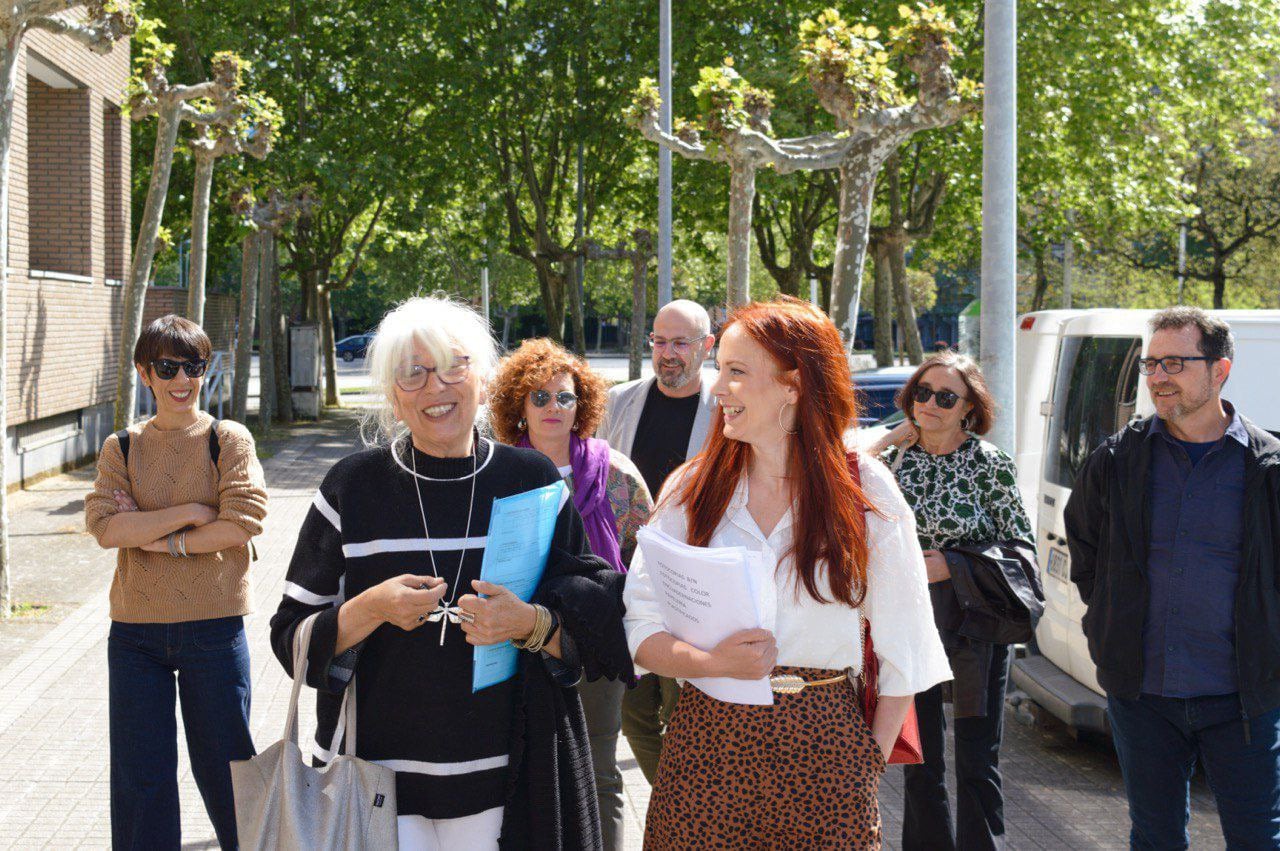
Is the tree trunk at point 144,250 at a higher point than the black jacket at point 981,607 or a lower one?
higher

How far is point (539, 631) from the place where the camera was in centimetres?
284

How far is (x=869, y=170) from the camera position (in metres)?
14.2

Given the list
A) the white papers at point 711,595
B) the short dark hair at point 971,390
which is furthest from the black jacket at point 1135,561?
the white papers at point 711,595

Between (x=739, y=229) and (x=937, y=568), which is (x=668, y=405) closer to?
(x=937, y=568)

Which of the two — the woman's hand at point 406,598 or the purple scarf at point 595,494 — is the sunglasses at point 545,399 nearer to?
the purple scarf at point 595,494

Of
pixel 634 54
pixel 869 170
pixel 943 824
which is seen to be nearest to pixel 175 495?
pixel 943 824

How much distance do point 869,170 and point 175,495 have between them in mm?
10941

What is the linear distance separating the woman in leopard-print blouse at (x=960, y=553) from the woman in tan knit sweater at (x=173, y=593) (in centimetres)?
223

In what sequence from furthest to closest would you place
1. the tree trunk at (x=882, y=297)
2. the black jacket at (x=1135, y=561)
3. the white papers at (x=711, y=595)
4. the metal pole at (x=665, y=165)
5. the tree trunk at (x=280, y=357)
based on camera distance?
the tree trunk at (x=882, y=297) → the tree trunk at (x=280, y=357) → the metal pole at (x=665, y=165) → the black jacket at (x=1135, y=561) → the white papers at (x=711, y=595)

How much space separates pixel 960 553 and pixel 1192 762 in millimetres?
946

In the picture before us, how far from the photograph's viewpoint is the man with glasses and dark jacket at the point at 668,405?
5.37 meters

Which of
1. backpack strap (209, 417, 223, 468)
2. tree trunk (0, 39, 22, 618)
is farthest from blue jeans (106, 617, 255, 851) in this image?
tree trunk (0, 39, 22, 618)

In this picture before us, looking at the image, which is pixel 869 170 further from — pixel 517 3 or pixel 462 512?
pixel 517 3

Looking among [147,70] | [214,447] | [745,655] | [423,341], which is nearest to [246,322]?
[147,70]
